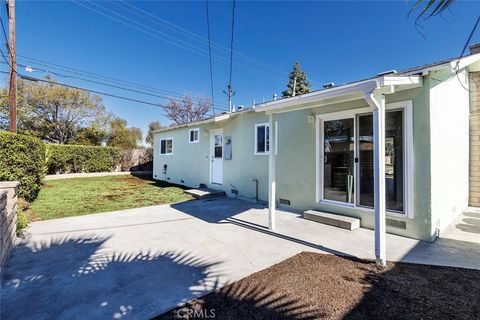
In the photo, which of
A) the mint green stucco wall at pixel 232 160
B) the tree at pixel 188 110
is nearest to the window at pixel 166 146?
the mint green stucco wall at pixel 232 160

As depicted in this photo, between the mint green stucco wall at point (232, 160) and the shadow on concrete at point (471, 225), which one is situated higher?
the mint green stucco wall at point (232, 160)

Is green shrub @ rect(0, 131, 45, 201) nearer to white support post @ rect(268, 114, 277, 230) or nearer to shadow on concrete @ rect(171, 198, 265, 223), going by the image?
shadow on concrete @ rect(171, 198, 265, 223)

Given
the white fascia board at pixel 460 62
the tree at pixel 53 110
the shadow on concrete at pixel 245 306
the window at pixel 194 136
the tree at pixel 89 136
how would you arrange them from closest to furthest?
1. the shadow on concrete at pixel 245 306
2. the white fascia board at pixel 460 62
3. the window at pixel 194 136
4. the tree at pixel 53 110
5. the tree at pixel 89 136

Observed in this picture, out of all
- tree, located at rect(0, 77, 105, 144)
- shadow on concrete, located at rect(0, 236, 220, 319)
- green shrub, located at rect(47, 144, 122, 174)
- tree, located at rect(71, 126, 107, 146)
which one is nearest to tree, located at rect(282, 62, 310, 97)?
tree, located at rect(0, 77, 105, 144)

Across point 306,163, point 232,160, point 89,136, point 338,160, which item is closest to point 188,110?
point 89,136

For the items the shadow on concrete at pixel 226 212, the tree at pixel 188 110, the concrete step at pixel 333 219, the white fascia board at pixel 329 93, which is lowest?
the shadow on concrete at pixel 226 212

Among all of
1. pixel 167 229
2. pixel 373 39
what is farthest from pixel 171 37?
pixel 167 229

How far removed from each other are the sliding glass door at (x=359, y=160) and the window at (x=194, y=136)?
6774mm

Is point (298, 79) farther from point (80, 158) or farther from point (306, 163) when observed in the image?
point (306, 163)

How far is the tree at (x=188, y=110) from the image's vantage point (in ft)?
93.5

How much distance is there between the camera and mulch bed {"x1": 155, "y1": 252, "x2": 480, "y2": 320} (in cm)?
235

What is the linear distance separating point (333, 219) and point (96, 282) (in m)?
4.47

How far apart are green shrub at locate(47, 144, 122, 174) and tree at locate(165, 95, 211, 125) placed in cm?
1190

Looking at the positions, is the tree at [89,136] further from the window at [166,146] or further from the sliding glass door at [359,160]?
the sliding glass door at [359,160]
